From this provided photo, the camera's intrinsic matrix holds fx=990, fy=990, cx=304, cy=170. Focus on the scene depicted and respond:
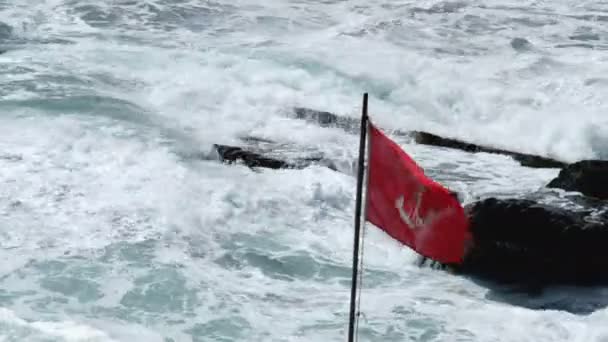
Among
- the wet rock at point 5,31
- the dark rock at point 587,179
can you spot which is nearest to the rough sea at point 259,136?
the wet rock at point 5,31

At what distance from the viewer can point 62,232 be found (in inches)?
462

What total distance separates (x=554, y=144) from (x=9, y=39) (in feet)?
39.2

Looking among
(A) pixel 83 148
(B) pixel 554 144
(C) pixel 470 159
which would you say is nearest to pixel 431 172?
(C) pixel 470 159

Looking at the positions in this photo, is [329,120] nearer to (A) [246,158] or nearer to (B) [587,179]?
(A) [246,158]

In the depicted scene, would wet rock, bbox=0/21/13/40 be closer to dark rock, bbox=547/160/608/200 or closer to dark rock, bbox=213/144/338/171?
dark rock, bbox=213/144/338/171

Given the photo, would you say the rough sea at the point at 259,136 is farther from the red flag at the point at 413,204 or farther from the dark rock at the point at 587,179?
the red flag at the point at 413,204

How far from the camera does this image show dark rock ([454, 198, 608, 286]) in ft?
33.6

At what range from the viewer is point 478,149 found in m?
15.0

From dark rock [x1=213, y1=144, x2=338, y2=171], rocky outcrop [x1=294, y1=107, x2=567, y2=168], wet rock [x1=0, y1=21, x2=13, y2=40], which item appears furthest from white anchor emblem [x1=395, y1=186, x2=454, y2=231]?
wet rock [x1=0, y1=21, x2=13, y2=40]

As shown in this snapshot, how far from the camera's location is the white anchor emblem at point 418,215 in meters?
5.48

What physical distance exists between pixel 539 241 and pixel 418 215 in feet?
17.0

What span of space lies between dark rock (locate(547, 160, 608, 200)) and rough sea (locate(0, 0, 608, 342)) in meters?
1.34

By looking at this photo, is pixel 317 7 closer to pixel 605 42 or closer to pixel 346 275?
pixel 605 42

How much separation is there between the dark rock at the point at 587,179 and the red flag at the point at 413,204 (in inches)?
254
